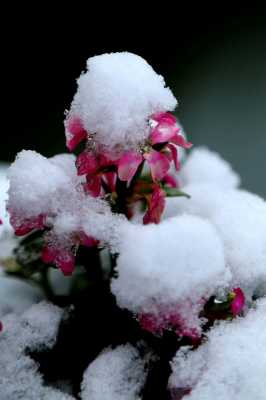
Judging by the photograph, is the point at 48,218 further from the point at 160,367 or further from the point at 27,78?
the point at 27,78

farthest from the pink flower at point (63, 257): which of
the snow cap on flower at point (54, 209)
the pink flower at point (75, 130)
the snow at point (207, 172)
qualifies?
the snow at point (207, 172)

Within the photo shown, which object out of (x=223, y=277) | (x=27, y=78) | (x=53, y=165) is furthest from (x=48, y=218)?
(x=27, y=78)

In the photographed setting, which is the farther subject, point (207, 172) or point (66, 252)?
point (207, 172)

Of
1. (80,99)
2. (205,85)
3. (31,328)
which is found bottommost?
(31,328)

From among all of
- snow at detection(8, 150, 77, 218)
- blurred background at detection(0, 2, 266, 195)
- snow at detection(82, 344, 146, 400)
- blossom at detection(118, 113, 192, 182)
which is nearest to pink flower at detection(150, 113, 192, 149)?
blossom at detection(118, 113, 192, 182)

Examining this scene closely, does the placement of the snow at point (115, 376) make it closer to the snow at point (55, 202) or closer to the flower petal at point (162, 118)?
the snow at point (55, 202)

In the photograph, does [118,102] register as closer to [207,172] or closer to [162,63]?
[207,172]

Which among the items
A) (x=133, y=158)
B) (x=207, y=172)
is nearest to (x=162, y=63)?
(x=207, y=172)
